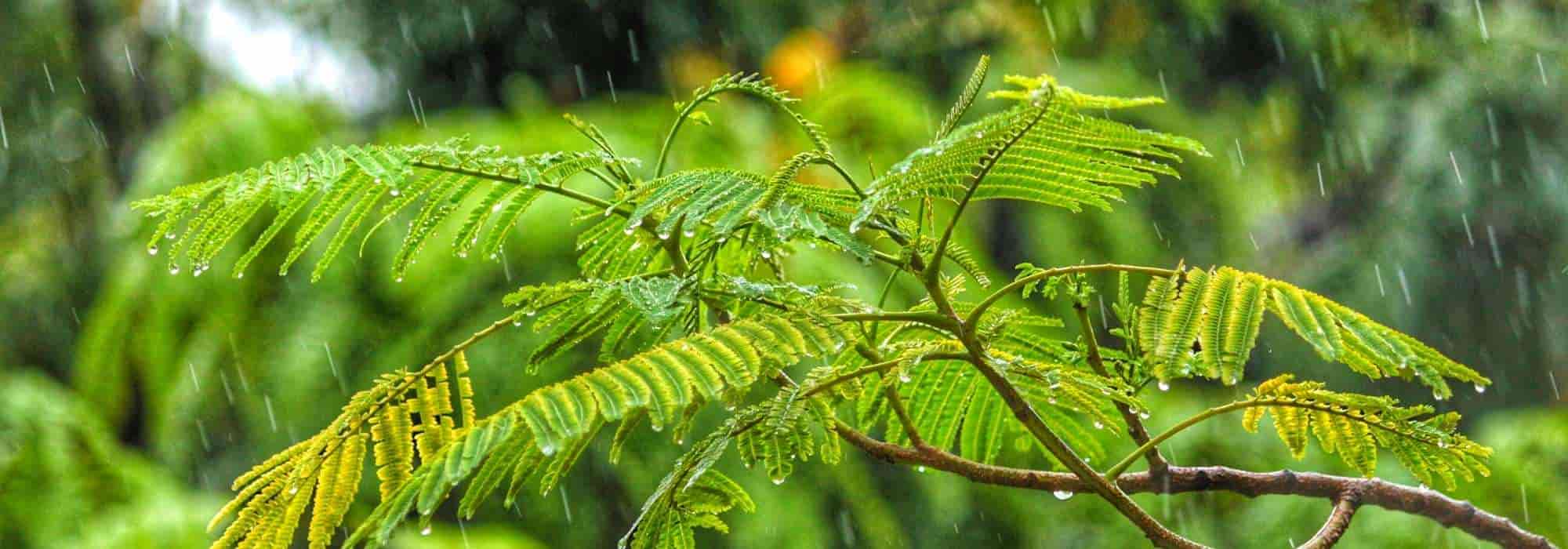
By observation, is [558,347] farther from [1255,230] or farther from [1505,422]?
[1255,230]

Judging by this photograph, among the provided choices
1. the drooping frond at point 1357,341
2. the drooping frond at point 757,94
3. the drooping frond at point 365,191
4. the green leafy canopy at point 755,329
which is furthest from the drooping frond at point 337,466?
the drooping frond at point 1357,341

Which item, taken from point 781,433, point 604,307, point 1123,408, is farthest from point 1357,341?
point 604,307

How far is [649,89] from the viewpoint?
3.45 meters

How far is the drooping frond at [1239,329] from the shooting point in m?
0.76

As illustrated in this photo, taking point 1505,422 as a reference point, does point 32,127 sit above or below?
above

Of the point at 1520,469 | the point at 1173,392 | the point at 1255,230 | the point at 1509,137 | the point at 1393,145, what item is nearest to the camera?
the point at 1520,469

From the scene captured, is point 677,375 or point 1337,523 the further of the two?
point 1337,523

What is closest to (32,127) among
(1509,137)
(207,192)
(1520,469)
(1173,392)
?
(1173,392)

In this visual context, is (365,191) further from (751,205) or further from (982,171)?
(982,171)

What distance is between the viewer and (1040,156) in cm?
84

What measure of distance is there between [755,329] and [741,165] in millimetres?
2063

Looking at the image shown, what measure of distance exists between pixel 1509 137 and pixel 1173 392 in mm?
1234

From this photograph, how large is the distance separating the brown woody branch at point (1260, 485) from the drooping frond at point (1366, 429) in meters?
0.02

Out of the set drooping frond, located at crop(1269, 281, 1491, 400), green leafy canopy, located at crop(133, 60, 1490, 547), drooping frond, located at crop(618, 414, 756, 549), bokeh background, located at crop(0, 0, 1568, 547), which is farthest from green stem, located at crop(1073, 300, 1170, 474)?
bokeh background, located at crop(0, 0, 1568, 547)
